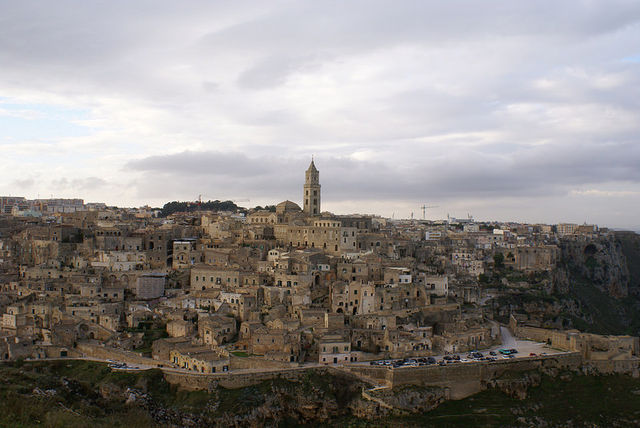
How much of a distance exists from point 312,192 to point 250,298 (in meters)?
31.1

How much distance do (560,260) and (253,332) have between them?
56210mm

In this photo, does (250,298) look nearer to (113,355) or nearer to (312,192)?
(113,355)

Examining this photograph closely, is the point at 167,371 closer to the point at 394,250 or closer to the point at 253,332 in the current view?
the point at 253,332

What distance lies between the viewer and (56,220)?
70.2 m

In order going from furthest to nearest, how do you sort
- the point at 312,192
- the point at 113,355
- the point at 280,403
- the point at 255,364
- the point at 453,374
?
the point at 312,192
the point at 113,355
the point at 453,374
the point at 255,364
the point at 280,403

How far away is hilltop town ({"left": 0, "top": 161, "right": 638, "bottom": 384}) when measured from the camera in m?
39.1

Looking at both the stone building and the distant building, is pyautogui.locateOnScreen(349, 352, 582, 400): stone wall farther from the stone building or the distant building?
the stone building

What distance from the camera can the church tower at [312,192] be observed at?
73381 millimetres

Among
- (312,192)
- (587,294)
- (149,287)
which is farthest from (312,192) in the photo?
(587,294)

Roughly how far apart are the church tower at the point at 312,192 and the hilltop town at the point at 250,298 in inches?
293

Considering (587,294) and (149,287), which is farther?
(587,294)

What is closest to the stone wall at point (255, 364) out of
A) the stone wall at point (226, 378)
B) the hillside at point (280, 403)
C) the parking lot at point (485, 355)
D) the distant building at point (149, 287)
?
the stone wall at point (226, 378)

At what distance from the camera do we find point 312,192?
73375mm

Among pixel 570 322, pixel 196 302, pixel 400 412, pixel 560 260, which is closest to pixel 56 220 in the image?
pixel 196 302
